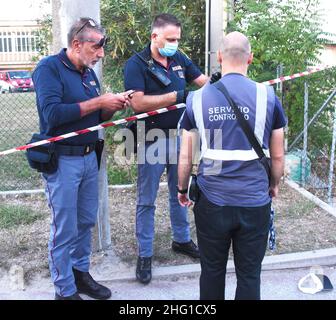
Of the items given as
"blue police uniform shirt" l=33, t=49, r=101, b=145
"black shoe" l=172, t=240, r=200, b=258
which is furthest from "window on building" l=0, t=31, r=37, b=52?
"blue police uniform shirt" l=33, t=49, r=101, b=145

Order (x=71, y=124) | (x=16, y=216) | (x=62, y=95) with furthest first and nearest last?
(x=16, y=216)
(x=71, y=124)
(x=62, y=95)

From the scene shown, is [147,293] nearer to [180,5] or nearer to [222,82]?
[222,82]

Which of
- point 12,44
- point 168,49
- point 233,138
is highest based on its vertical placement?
point 12,44

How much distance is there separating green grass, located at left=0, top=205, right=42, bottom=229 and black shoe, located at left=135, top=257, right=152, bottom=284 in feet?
5.65

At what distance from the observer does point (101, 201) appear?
434cm

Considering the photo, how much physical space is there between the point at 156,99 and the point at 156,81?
0.59 ft

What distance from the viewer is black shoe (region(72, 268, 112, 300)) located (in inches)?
148

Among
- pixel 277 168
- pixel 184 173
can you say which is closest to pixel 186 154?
pixel 184 173

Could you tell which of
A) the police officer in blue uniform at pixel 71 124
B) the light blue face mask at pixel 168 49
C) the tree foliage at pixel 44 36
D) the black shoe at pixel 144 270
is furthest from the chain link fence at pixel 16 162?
the black shoe at pixel 144 270

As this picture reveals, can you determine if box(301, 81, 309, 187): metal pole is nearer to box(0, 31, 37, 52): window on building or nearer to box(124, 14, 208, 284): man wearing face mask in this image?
box(124, 14, 208, 284): man wearing face mask

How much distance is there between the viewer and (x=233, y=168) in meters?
2.79

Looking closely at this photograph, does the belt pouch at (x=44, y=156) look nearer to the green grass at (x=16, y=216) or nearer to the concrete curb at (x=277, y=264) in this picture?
the concrete curb at (x=277, y=264)

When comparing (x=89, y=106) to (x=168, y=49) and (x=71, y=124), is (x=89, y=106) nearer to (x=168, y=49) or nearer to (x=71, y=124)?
(x=71, y=124)

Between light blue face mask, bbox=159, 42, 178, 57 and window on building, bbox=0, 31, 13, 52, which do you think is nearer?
light blue face mask, bbox=159, 42, 178, 57
